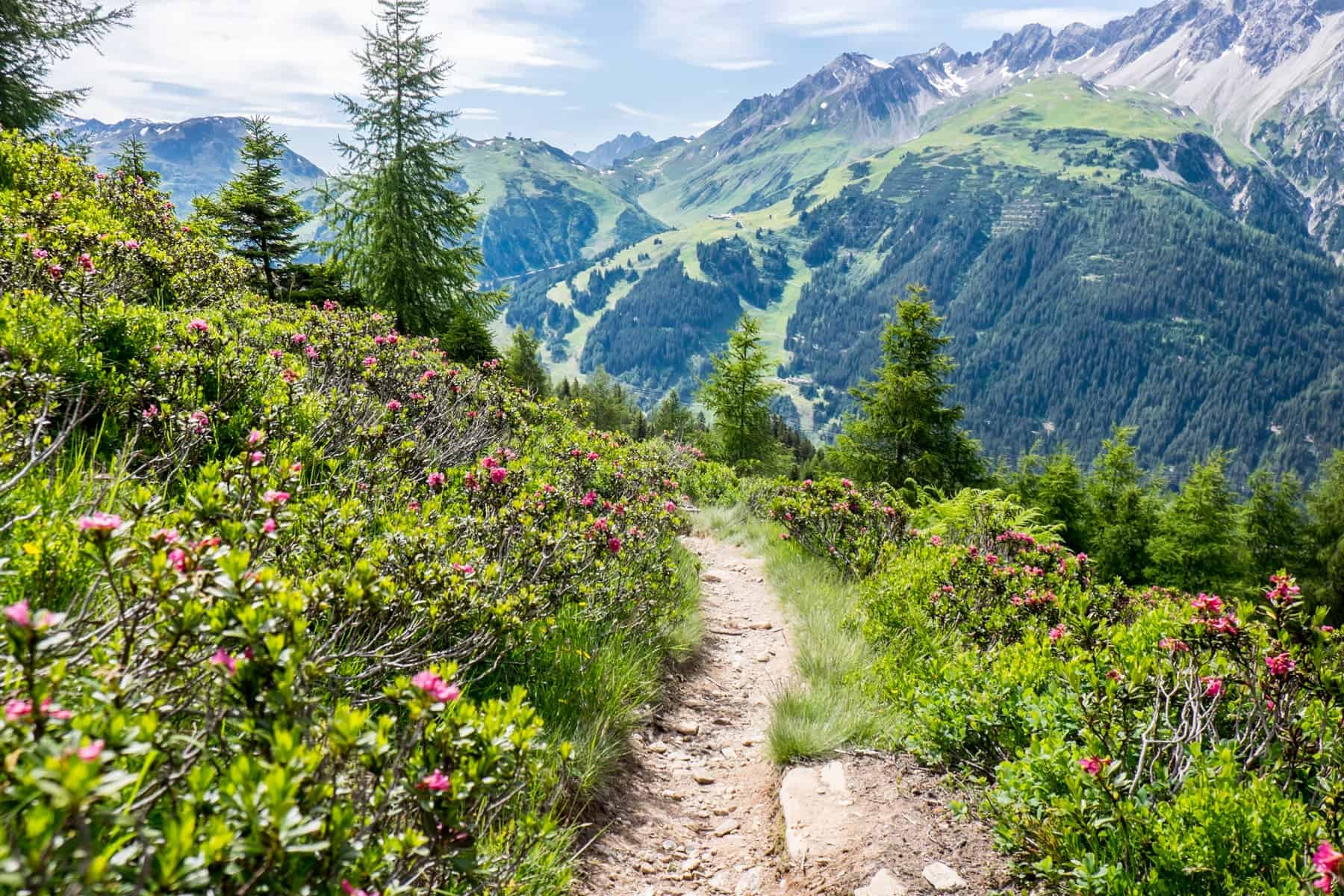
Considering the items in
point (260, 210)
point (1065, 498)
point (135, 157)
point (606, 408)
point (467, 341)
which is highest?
point (135, 157)

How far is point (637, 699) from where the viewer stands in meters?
4.95

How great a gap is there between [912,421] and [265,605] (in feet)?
74.1

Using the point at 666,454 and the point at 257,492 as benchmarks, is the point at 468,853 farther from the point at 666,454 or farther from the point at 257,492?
the point at 666,454

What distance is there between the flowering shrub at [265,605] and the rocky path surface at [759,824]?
0.67m

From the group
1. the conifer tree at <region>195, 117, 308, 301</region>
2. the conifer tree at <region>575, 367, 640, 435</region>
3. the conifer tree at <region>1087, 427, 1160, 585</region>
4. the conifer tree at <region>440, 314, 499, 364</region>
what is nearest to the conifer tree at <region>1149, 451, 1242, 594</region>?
the conifer tree at <region>1087, 427, 1160, 585</region>

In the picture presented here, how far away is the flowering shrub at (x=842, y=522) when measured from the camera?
905 cm

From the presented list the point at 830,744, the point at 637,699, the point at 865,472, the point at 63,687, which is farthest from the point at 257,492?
the point at 865,472

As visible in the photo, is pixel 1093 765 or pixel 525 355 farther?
pixel 525 355

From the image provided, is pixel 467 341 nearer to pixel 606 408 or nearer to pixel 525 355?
pixel 525 355

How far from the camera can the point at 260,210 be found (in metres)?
20.9

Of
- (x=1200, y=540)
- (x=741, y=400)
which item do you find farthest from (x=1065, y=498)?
(x=741, y=400)

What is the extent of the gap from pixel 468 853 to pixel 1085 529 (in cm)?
3472

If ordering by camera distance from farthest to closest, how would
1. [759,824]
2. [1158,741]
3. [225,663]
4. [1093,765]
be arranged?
1. [759,824]
2. [1158,741]
3. [1093,765]
4. [225,663]

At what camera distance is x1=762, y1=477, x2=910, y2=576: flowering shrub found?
905cm
